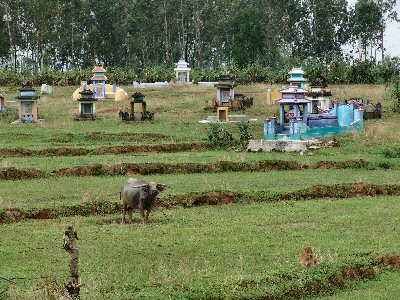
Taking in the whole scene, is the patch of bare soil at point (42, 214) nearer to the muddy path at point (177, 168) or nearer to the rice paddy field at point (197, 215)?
the rice paddy field at point (197, 215)

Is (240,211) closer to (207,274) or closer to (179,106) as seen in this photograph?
(207,274)

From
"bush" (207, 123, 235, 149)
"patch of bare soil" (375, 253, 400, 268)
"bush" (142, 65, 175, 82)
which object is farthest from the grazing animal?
"bush" (142, 65, 175, 82)

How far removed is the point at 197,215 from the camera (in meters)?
23.4

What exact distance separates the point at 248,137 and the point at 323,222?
60.9 feet

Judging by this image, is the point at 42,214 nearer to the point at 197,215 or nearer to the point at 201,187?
the point at 197,215

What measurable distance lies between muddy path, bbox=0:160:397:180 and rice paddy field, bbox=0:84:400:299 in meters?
0.05

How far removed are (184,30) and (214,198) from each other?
76.7 meters

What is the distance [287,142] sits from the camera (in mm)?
37531

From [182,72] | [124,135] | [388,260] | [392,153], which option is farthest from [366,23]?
[388,260]

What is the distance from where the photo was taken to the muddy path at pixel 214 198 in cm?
2338

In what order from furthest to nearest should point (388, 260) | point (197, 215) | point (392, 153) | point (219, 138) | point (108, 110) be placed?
1. point (108, 110)
2. point (219, 138)
3. point (392, 153)
4. point (197, 215)
5. point (388, 260)

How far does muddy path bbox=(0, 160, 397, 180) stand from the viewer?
30625 millimetres

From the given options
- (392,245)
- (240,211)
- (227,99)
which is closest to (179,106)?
(227,99)

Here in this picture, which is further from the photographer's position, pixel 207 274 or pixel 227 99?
pixel 227 99
